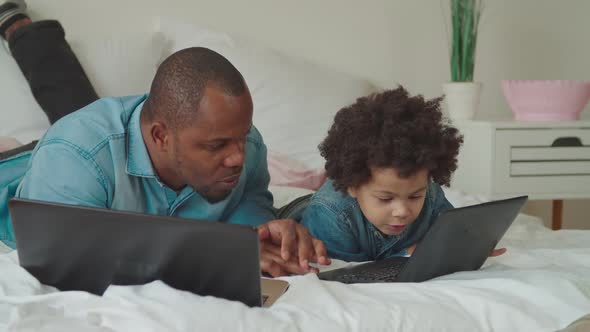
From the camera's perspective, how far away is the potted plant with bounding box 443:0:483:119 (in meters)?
2.16

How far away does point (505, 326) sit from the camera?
28.6 inches

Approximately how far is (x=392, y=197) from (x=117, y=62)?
3.82ft

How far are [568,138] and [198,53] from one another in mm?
1485

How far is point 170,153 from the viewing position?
1109 millimetres

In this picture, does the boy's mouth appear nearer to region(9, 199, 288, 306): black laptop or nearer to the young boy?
the young boy

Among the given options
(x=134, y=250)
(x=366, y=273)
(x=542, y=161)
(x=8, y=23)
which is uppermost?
(x=8, y=23)

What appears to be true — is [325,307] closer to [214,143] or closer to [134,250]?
[134,250]

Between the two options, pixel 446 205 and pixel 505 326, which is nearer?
pixel 505 326

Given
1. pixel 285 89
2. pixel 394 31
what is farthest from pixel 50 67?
pixel 394 31

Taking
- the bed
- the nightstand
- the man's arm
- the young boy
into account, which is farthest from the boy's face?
the nightstand

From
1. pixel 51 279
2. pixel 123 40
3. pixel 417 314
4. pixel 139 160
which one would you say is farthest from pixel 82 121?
pixel 123 40

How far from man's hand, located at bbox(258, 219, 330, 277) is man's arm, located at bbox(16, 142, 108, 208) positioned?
0.31m

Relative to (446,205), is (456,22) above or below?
above

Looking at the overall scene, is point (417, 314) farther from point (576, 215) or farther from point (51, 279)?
point (576, 215)
